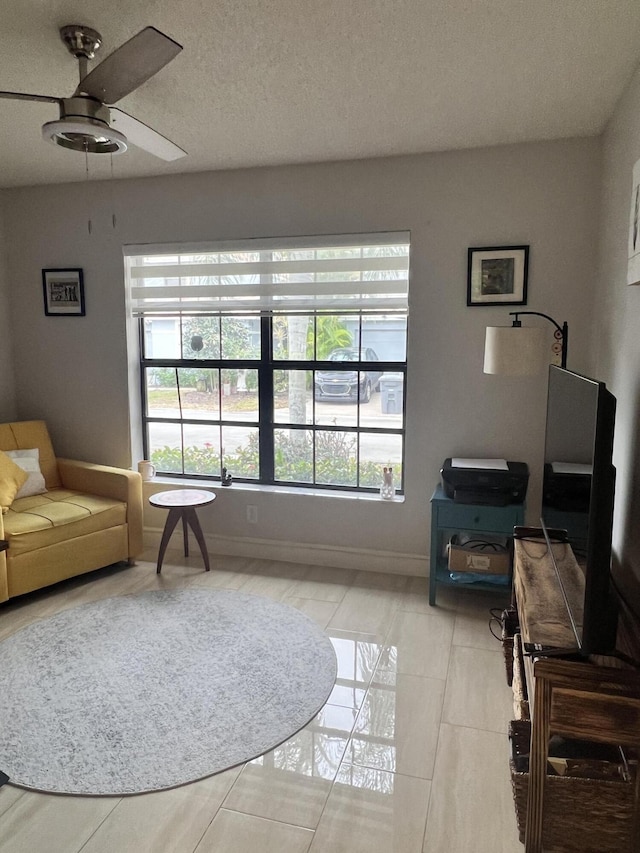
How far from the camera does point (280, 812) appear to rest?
189 cm

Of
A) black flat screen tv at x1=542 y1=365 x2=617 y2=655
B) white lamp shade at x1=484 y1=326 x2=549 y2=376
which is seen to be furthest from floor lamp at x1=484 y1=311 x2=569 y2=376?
black flat screen tv at x1=542 y1=365 x2=617 y2=655

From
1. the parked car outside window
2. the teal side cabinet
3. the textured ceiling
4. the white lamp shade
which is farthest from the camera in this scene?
the parked car outside window

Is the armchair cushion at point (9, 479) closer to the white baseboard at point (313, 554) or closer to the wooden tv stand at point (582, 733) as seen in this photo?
the white baseboard at point (313, 554)

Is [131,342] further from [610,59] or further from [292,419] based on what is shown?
[610,59]

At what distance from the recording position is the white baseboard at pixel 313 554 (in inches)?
149

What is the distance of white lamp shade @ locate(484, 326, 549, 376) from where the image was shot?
2.94m

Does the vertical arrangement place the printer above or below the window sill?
above

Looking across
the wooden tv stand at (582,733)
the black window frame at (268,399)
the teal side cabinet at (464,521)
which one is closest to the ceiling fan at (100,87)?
the black window frame at (268,399)

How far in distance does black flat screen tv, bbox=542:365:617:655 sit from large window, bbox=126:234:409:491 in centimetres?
167

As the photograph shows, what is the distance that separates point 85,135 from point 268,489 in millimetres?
2451

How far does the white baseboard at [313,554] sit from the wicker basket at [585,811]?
208cm

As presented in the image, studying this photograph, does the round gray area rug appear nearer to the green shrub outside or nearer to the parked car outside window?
the green shrub outside

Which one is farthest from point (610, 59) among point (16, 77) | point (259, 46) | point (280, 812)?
point (280, 812)

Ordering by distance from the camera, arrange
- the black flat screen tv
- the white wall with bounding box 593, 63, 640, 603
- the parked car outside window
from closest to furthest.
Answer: the black flat screen tv < the white wall with bounding box 593, 63, 640, 603 < the parked car outside window
